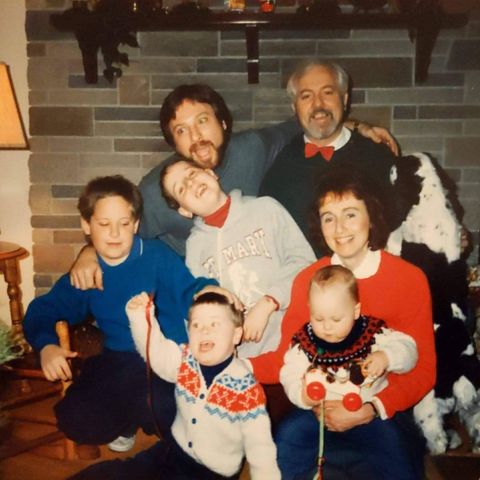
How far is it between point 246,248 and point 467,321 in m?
0.62

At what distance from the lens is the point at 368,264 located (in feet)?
4.33

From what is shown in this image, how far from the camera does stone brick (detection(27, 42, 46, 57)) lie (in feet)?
4.87

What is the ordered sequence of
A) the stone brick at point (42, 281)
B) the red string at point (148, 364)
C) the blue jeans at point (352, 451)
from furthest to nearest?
the stone brick at point (42, 281) → the red string at point (148, 364) → the blue jeans at point (352, 451)

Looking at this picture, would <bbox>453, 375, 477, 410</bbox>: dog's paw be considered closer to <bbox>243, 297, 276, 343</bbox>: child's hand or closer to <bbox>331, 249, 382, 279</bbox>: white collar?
<bbox>331, 249, 382, 279</bbox>: white collar

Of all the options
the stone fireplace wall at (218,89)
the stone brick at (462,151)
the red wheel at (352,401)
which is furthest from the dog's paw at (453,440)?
the stone brick at (462,151)

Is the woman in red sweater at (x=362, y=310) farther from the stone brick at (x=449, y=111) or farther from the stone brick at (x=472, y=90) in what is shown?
the stone brick at (x=472, y=90)

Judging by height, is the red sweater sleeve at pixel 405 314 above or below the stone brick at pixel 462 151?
below

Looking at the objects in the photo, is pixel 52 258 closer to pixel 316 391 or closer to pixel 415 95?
pixel 316 391

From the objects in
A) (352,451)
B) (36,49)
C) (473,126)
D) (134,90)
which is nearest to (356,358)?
(352,451)

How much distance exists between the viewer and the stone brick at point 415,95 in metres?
1.45

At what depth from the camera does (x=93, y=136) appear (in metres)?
1.49

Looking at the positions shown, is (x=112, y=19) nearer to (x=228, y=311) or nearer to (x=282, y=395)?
(x=228, y=311)

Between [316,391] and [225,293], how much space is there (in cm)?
32

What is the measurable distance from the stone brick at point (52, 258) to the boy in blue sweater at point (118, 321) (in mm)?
127
